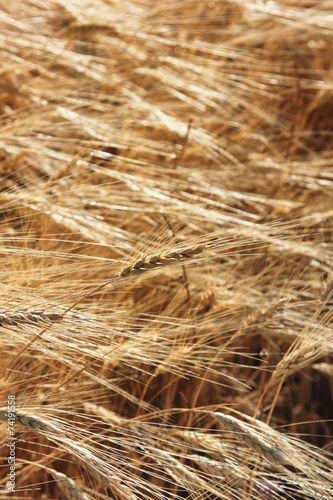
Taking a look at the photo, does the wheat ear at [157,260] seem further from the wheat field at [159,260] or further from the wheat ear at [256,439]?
the wheat ear at [256,439]

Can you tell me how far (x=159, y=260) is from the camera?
0.71 metres

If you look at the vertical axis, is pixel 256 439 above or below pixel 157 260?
below

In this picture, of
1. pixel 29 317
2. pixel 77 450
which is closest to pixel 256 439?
pixel 77 450

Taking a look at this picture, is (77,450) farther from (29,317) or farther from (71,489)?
(29,317)

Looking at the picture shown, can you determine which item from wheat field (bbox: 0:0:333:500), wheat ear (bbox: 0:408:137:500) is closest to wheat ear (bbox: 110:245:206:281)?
wheat field (bbox: 0:0:333:500)

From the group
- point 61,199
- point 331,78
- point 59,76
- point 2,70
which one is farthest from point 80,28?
point 331,78

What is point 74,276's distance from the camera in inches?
33.8

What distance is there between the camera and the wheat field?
28.8 inches

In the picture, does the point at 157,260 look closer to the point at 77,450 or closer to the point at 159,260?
the point at 159,260

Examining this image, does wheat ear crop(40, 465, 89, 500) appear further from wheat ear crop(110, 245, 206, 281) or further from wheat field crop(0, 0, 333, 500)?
wheat ear crop(110, 245, 206, 281)

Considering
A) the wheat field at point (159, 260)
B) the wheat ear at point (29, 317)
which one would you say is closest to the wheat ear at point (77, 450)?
the wheat field at point (159, 260)

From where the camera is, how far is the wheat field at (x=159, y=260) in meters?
0.73

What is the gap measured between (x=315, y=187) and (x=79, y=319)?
0.73 m

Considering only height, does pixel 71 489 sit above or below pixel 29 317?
below
